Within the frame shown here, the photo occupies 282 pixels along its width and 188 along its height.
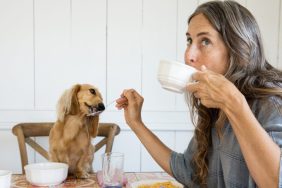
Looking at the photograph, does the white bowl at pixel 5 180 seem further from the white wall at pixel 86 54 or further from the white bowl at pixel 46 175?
the white wall at pixel 86 54

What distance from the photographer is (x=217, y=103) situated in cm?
62

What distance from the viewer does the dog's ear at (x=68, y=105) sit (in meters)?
1.11

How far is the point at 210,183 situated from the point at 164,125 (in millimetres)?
934

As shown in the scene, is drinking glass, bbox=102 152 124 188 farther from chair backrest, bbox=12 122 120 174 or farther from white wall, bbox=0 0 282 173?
white wall, bbox=0 0 282 173

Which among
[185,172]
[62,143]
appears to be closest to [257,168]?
[185,172]

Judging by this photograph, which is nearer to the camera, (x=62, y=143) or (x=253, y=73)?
(x=253, y=73)

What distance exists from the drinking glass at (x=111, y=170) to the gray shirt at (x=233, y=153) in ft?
0.69

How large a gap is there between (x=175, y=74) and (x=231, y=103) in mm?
153

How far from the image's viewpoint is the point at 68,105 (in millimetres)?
1110

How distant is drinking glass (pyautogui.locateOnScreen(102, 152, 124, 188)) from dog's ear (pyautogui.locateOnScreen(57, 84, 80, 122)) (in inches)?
9.6

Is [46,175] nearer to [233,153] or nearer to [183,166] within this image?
[183,166]

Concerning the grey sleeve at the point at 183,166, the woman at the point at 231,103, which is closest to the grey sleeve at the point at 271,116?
the woman at the point at 231,103

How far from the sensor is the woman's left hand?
0.59m

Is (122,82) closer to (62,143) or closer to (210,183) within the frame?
(62,143)
